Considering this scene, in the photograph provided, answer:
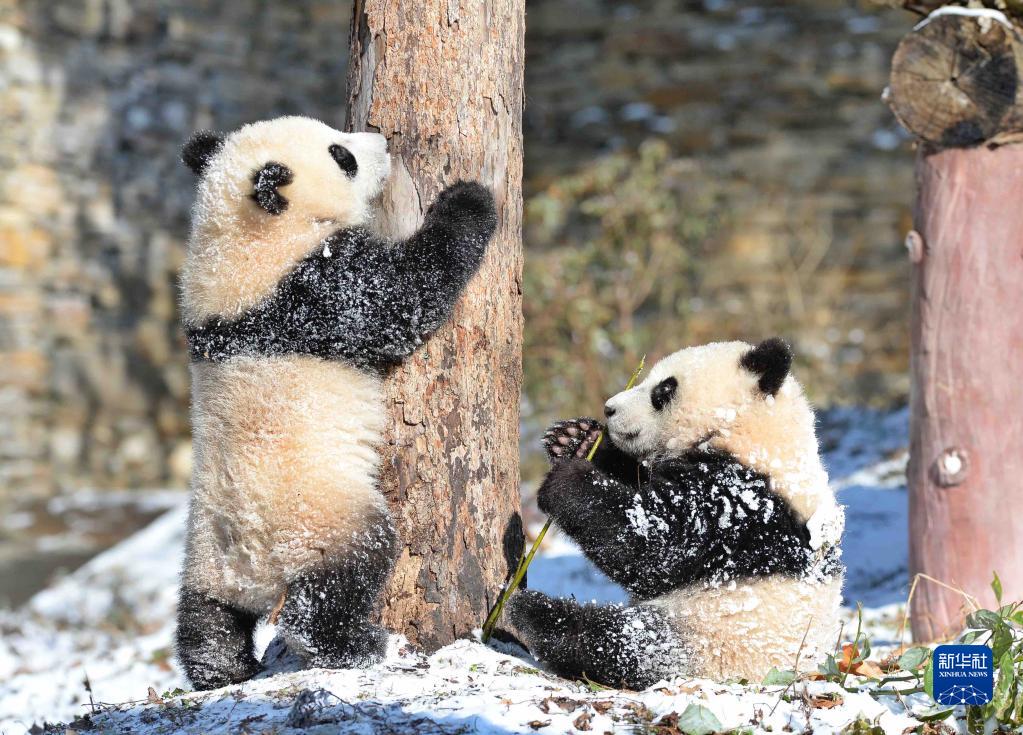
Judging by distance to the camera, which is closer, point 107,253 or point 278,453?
point 278,453

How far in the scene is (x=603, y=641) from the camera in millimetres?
2609

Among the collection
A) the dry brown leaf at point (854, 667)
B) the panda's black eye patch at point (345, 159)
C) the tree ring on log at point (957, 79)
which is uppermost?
the tree ring on log at point (957, 79)

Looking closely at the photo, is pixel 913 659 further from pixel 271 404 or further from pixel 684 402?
pixel 271 404

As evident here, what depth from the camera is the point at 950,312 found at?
367 cm

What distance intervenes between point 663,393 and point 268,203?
46.0 inches

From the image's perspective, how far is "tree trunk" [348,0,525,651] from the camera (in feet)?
9.19

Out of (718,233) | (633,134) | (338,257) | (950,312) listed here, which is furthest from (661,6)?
(338,257)

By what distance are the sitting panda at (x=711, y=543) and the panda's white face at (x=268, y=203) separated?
92 centimetres

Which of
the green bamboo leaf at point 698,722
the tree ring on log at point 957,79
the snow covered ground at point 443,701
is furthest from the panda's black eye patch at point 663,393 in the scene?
the tree ring on log at point 957,79

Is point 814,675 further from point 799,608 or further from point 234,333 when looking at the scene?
point 234,333

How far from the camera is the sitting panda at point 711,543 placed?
8.35 feet

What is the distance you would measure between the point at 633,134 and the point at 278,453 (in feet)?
23.3

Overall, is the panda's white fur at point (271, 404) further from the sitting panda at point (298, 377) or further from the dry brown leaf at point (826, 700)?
the dry brown leaf at point (826, 700)

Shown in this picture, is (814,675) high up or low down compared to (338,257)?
down
